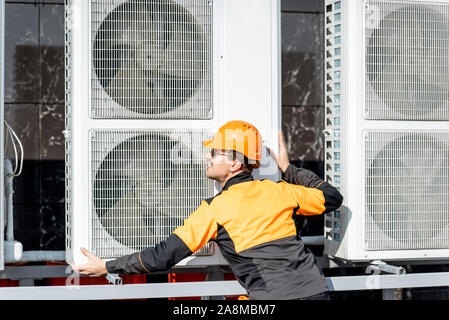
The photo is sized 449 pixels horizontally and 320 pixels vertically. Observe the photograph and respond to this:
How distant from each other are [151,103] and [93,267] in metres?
0.70

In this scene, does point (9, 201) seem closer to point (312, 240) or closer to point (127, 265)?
point (127, 265)

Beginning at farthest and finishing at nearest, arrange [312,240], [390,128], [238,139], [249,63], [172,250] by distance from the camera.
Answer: [312,240] < [390,128] < [249,63] < [238,139] < [172,250]

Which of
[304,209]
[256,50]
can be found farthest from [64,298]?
[256,50]

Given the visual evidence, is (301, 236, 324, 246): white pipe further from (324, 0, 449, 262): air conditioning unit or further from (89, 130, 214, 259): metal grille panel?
(89, 130, 214, 259): metal grille panel

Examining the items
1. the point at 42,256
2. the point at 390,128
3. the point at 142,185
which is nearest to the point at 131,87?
the point at 142,185

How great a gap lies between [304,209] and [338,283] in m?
0.40

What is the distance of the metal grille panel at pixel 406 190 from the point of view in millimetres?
2527

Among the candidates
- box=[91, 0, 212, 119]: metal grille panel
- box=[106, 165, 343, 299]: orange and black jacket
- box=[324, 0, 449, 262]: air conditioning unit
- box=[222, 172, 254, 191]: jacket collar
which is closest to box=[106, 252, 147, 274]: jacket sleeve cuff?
box=[106, 165, 343, 299]: orange and black jacket

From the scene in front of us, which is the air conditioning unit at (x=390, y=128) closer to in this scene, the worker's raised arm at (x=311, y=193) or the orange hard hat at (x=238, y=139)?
the worker's raised arm at (x=311, y=193)

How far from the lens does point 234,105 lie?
242 centimetres

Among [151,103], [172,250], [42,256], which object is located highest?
[151,103]

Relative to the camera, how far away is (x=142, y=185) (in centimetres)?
235

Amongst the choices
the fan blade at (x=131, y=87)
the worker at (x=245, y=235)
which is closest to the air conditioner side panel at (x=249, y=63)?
the worker at (x=245, y=235)

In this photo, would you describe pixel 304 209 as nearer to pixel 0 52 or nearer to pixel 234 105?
pixel 234 105
